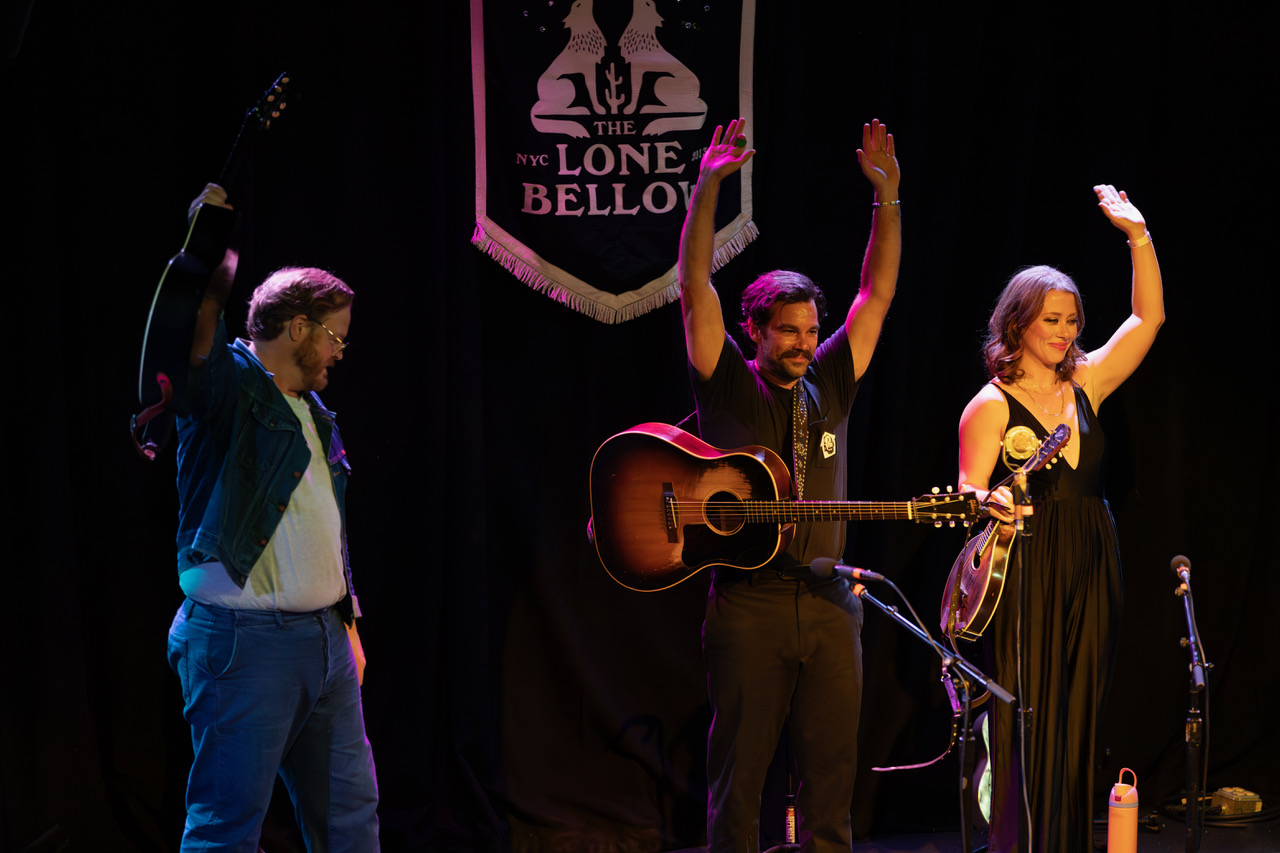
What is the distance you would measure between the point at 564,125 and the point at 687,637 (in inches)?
85.1

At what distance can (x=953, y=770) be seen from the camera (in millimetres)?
4531

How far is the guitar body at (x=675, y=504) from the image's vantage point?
125 inches

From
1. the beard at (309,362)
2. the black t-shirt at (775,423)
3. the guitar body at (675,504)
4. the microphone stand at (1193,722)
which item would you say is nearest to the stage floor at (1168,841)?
the microphone stand at (1193,722)

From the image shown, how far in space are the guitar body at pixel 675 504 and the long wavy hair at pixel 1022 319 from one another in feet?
3.36

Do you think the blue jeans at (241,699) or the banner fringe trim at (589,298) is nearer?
the blue jeans at (241,699)

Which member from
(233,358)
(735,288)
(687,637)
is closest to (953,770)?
(687,637)

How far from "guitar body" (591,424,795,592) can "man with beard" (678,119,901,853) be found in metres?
0.09

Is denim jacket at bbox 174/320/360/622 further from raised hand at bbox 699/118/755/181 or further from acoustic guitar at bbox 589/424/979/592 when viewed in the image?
raised hand at bbox 699/118/755/181

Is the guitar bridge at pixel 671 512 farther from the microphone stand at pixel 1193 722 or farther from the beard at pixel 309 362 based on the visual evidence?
the microphone stand at pixel 1193 722

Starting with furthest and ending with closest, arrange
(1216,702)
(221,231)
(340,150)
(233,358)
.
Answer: (1216,702) < (340,150) < (233,358) < (221,231)

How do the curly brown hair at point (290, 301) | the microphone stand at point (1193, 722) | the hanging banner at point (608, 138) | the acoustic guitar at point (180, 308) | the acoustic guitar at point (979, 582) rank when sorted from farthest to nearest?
1. the hanging banner at point (608, 138)
2. the acoustic guitar at point (979, 582)
3. the microphone stand at point (1193, 722)
4. the curly brown hair at point (290, 301)
5. the acoustic guitar at point (180, 308)

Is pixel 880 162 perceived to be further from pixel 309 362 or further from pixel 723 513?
pixel 309 362

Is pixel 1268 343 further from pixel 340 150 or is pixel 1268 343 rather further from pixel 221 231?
pixel 221 231

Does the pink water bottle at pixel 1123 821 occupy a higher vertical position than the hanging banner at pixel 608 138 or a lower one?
lower
